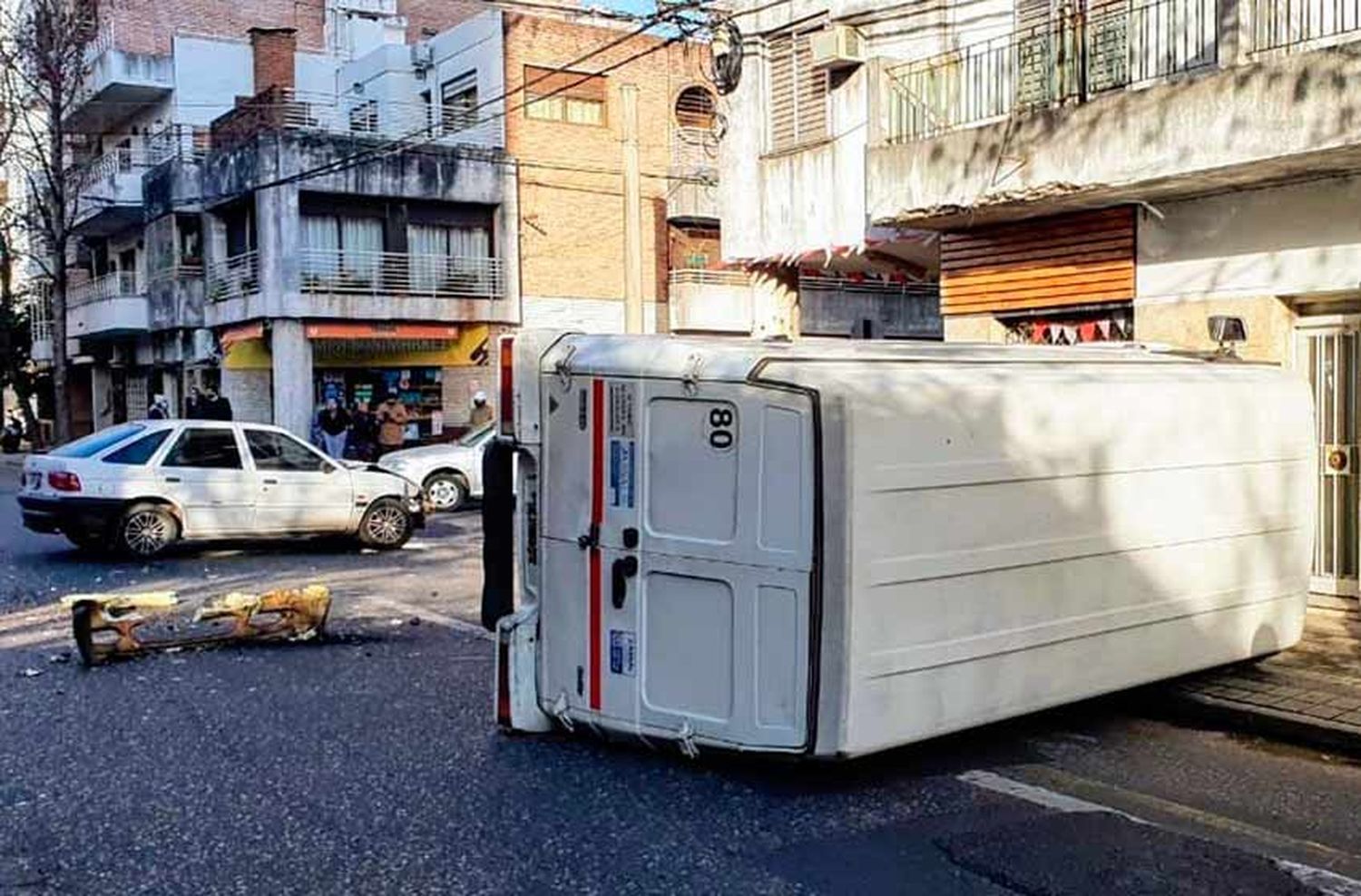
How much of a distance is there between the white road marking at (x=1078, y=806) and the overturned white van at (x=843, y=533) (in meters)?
0.30

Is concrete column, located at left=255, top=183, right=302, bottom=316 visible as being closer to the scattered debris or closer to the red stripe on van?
the scattered debris

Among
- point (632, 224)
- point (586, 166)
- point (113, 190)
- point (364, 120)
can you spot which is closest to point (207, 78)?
point (113, 190)

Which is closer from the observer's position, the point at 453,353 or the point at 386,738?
the point at 386,738

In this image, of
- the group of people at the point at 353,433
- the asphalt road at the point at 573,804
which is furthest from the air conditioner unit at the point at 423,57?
the asphalt road at the point at 573,804

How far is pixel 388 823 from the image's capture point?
5422 mm

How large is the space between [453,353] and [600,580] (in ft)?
83.6

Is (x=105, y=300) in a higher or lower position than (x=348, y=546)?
higher

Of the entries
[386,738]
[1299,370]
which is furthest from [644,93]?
[386,738]

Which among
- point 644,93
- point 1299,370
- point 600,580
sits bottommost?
point 600,580

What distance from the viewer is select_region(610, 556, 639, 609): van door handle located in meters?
6.07

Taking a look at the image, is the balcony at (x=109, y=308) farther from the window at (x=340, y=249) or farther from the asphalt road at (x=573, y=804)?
the asphalt road at (x=573, y=804)

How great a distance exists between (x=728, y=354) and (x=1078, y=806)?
2.47m

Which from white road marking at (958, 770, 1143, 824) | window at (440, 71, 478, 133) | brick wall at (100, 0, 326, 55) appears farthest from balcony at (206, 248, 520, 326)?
white road marking at (958, 770, 1143, 824)

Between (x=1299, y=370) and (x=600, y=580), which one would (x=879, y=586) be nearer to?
(x=600, y=580)
